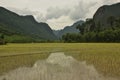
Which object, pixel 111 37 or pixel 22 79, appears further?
pixel 111 37

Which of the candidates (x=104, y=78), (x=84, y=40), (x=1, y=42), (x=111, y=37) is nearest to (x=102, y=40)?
(x=111, y=37)

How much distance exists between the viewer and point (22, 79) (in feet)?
37.1

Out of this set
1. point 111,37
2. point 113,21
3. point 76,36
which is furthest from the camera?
point 113,21

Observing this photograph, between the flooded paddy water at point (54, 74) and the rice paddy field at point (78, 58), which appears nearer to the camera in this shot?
the flooded paddy water at point (54, 74)

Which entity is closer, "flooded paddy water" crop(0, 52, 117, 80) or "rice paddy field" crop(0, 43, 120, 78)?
"flooded paddy water" crop(0, 52, 117, 80)

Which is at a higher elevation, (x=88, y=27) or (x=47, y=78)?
(x=88, y=27)

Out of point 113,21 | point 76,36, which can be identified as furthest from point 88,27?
point 76,36

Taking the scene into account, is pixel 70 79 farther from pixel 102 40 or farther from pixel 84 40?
pixel 84 40

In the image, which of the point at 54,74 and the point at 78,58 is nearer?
the point at 54,74

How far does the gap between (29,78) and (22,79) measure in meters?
0.47

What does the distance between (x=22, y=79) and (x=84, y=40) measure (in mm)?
95738

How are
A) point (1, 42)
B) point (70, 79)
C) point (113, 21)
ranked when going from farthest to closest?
1. point (113, 21)
2. point (1, 42)
3. point (70, 79)

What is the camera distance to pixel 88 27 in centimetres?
15000

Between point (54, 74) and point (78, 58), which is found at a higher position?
point (78, 58)
